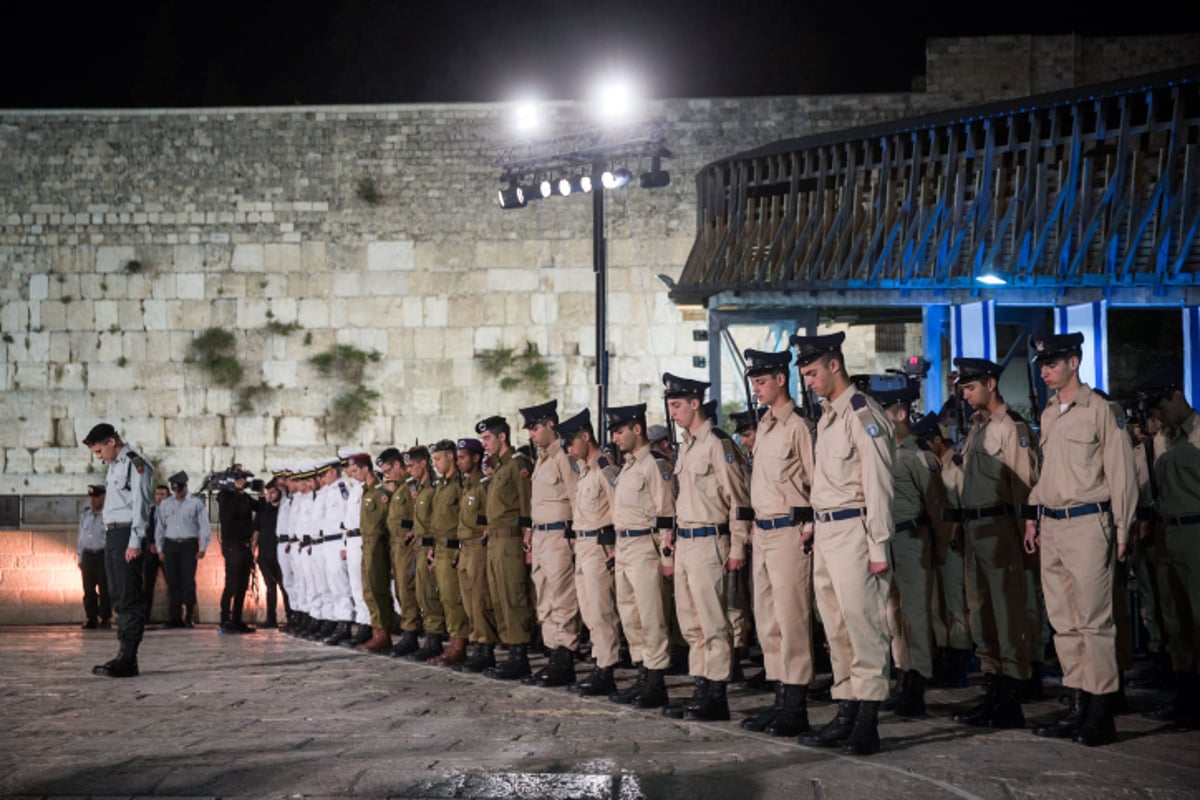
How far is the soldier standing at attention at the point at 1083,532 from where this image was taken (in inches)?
266

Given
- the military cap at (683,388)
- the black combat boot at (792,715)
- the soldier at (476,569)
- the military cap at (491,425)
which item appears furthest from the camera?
the military cap at (491,425)

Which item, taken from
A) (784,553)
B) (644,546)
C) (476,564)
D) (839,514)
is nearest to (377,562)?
(476,564)

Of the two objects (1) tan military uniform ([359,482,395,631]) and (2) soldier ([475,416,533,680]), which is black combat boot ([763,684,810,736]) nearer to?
(2) soldier ([475,416,533,680])

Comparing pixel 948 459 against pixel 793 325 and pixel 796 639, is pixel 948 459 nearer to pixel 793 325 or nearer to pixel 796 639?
pixel 796 639

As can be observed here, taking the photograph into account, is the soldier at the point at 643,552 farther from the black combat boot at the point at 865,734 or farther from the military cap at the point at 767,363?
the black combat boot at the point at 865,734

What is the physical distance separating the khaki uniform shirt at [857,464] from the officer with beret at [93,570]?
10.3 metres

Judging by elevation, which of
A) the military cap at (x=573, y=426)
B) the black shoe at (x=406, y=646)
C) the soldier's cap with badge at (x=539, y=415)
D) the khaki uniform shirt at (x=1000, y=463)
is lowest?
the black shoe at (x=406, y=646)

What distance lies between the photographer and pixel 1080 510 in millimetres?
6906

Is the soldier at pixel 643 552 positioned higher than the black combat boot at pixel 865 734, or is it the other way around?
the soldier at pixel 643 552

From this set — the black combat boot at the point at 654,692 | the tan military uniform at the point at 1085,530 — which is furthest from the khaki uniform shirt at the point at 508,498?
the tan military uniform at the point at 1085,530

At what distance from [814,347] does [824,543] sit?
93 cm

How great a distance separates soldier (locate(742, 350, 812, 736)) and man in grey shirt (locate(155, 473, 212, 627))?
9.43 meters

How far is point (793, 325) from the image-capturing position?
19.1m

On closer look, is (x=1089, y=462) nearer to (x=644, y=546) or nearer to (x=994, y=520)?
(x=994, y=520)
